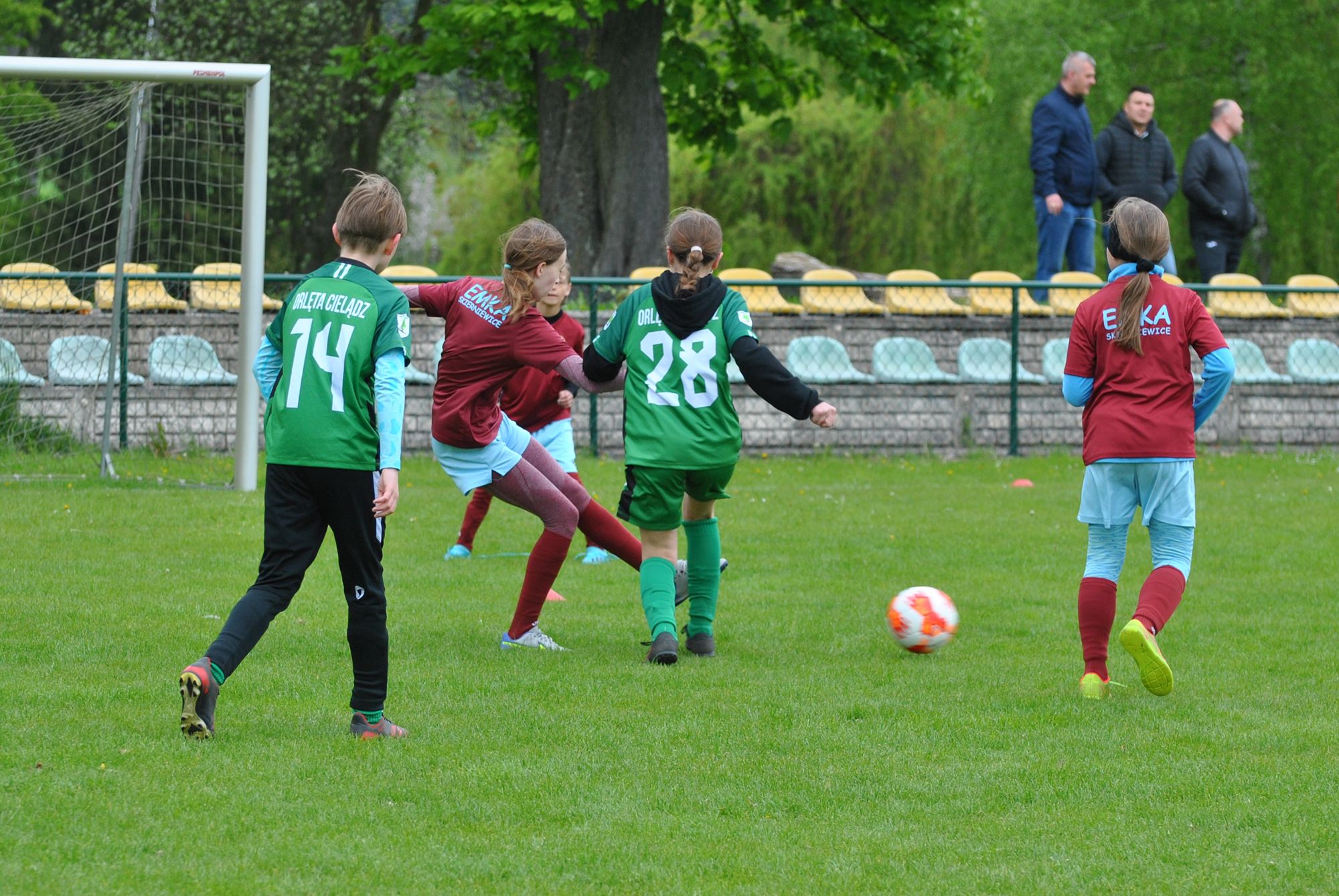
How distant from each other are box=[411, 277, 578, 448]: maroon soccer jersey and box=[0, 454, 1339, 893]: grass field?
3.13 feet

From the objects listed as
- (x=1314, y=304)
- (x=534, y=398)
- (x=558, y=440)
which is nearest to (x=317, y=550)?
(x=534, y=398)

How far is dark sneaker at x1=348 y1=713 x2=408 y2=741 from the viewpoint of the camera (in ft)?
16.5

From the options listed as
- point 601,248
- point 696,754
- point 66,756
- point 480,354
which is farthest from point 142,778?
point 601,248

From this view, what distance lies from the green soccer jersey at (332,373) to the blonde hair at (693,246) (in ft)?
5.15

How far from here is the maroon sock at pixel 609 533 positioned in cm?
700

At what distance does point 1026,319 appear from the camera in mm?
15883

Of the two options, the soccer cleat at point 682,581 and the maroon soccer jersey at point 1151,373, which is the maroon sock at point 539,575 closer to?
the soccer cleat at point 682,581

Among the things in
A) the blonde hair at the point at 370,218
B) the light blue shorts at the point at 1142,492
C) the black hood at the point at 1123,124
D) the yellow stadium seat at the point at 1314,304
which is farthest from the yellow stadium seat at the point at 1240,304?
the blonde hair at the point at 370,218

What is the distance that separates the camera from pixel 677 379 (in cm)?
629

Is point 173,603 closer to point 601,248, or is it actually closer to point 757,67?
point 601,248

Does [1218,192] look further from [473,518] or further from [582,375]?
[582,375]

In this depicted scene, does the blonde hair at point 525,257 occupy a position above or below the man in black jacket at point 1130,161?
below

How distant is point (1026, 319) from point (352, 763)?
40.1ft

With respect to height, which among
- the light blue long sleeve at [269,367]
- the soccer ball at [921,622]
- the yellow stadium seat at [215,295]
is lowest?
the soccer ball at [921,622]
